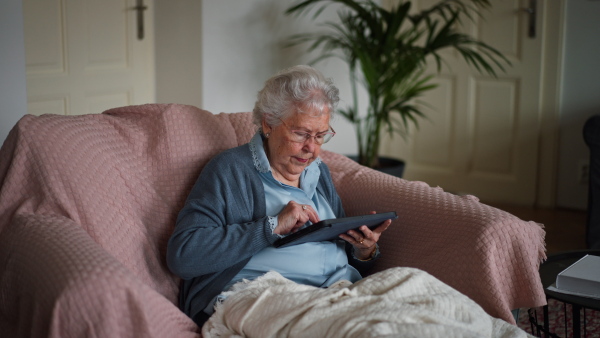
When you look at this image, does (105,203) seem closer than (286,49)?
Yes

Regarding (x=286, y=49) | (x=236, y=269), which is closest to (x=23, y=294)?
(x=236, y=269)

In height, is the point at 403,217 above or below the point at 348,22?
below

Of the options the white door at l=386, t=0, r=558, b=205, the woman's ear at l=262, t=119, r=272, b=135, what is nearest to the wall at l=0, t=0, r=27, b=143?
the woman's ear at l=262, t=119, r=272, b=135

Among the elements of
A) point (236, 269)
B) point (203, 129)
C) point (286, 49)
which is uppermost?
point (286, 49)

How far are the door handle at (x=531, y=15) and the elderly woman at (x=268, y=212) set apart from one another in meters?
2.73

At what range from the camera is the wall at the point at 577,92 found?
4.13 meters

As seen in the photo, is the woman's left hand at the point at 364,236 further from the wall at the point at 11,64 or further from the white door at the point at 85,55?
the white door at the point at 85,55

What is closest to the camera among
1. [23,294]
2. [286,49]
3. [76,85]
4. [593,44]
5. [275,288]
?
[23,294]

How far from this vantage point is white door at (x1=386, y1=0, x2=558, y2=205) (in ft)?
14.2

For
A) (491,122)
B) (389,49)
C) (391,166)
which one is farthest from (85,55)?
(491,122)

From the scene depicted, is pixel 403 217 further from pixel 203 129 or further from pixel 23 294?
pixel 23 294

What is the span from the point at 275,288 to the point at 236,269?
188 millimetres

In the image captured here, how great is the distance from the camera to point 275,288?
1.60m

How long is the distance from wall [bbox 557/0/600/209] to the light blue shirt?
2728mm
